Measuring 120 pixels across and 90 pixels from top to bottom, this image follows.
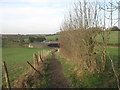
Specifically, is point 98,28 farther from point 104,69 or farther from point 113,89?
point 113,89

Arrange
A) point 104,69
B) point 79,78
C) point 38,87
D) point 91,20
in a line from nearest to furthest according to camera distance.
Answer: point 38,87 → point 79,78 → point 104,69 → point 91,20

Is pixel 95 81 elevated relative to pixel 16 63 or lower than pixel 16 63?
elevated

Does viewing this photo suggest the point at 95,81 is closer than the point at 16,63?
Yes

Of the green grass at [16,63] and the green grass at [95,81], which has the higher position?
the green grass at [95,81]

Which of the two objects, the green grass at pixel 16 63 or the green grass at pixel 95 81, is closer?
the green grass at pixel 95 81

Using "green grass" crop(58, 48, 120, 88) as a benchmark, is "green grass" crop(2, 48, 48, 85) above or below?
below

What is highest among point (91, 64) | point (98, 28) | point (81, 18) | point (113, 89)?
point (81, 18)

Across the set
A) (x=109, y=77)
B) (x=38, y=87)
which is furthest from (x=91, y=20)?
(x=38, y=87)

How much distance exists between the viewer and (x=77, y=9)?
15227 millimetres

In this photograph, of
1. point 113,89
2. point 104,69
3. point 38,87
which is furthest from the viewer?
point 104,69

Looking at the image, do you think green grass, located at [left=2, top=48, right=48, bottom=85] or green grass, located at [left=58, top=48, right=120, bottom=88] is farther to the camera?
green grass, located at [left=2, top=48, right=48, bottom=85]

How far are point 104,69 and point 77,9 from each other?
19.3 feet

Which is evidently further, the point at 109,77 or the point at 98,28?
the point at 98,28

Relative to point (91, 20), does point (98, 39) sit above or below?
below
